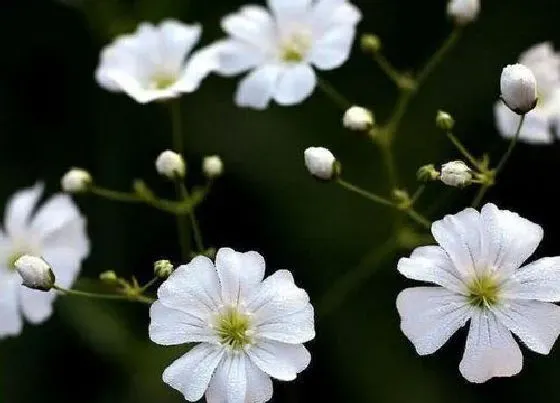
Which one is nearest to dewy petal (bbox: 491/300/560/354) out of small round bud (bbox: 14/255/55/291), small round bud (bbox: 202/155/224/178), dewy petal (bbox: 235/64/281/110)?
small round bud (bbox: 202/155/224/178)

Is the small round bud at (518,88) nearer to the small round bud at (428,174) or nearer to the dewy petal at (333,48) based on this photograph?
the small round bud at (428,174)

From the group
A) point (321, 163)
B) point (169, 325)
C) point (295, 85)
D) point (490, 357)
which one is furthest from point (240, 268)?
point (295, 85)

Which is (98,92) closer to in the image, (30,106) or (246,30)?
Answer: (30,106)

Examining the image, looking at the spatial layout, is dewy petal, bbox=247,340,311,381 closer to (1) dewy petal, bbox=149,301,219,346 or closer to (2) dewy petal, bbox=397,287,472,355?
(1) dewy petal, bbox=149,301,219,346

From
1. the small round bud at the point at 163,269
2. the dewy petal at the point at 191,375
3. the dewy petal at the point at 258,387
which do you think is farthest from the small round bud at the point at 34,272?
the dewy petal at the point at 258,387

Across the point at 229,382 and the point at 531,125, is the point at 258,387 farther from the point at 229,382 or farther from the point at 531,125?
the point at 531,125

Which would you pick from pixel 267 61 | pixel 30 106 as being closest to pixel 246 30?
pixel 267 61
